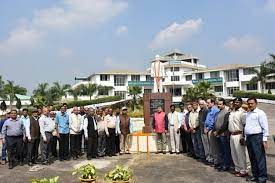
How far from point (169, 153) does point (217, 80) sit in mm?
53544

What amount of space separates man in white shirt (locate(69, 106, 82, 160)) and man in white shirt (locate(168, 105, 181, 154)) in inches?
119

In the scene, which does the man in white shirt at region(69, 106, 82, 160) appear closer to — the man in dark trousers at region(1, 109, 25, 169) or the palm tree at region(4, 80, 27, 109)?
the man in dark trousers at region(1, 109, 25, 169)

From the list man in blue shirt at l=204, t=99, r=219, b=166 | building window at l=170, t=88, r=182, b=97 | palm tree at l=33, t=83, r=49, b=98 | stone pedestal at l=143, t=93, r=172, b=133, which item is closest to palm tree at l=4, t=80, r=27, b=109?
palm tree at l=33, t=83, r=49, b=98

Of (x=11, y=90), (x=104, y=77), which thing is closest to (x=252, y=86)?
(x=104, y=77)

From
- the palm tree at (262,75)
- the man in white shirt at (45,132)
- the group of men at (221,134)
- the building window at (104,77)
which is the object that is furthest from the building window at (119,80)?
the man in white shirt at (45,132)

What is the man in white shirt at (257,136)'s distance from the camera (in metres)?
7.42

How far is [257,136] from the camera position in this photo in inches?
295

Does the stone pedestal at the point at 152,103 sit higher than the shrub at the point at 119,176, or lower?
higher

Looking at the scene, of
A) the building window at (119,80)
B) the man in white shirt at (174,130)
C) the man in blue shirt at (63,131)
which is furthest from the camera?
the building window at (119,80)

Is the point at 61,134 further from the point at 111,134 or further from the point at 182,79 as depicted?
the point at 182,79

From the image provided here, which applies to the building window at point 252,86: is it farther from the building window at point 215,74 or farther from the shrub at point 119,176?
the shrub at point 119,176

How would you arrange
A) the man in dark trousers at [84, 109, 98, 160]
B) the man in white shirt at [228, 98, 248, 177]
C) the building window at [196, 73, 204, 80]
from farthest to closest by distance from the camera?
the building window at [196, 73, 204, 80] → the man in dark trousers at [84, 109, 98, 160] → the man in white shirt at [228, 98, 248, 177]

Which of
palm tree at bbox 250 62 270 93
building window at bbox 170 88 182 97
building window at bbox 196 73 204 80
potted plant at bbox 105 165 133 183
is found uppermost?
building window at bbox 196 73 204 80

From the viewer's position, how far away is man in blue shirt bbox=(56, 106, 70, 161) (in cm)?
1116
